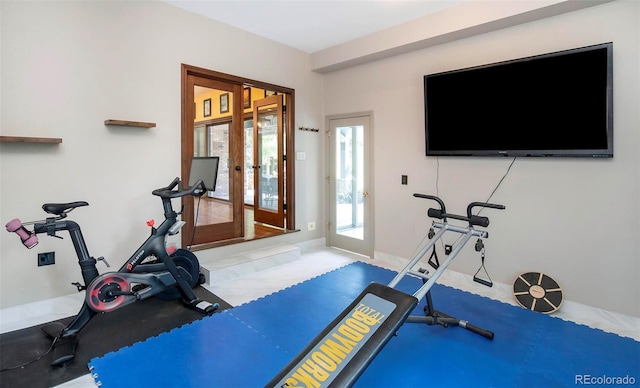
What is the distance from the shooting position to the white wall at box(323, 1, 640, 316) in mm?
2900

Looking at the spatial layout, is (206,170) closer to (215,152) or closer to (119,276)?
(215,152)

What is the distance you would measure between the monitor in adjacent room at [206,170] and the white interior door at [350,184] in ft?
7.77

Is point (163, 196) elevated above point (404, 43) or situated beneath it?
situated beneath

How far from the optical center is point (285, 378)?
66.4 inches

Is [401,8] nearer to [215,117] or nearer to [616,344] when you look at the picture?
[215,117]

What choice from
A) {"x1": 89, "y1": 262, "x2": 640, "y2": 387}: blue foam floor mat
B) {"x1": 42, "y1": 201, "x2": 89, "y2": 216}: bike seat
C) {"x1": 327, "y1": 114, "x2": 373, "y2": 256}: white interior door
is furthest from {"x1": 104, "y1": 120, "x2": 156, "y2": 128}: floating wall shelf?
{"x1": 327, "y1": 114, "x2": 373, "y2": 256}: white interior door

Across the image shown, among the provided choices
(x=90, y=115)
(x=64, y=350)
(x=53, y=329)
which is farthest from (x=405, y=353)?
(x=90, y=115)

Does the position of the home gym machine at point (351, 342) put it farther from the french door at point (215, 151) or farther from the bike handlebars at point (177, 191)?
the french door at point (215, 151)

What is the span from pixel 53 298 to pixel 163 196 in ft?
4.97

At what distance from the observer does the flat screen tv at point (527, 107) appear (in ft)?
9.45

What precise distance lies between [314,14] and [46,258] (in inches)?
153

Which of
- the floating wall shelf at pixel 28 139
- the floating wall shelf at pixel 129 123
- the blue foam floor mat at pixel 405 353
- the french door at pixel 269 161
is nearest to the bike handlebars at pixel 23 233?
the floating wall shelf at pixel 28 139

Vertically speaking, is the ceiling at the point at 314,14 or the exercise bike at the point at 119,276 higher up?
the ceiling at the point at 314,14

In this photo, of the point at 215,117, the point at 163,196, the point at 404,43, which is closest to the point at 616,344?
the point at 404,43
